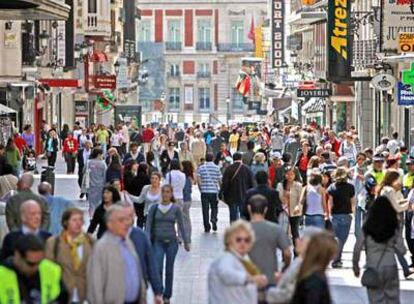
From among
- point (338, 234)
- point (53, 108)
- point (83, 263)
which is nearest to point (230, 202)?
point (338, 234)

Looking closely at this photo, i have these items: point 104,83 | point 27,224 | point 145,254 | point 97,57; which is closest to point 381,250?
→ point 145,254

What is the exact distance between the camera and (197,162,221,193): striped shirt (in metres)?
29.1

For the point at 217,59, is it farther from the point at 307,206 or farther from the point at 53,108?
the point at 307,206

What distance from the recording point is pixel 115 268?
13.2 metres

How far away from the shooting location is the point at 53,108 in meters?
69.7

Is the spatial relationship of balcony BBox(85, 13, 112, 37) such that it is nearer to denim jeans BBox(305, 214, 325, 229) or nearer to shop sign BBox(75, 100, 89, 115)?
shop sign BBox(75, 100, 89, 115)

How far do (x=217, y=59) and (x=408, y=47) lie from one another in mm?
120551

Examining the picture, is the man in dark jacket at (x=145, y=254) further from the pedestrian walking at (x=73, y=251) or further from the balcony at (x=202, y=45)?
the balcony at (x=202, y=45)

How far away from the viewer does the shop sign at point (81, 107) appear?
2889 inches

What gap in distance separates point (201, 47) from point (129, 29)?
4631 cm

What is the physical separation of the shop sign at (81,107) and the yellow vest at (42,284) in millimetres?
60820

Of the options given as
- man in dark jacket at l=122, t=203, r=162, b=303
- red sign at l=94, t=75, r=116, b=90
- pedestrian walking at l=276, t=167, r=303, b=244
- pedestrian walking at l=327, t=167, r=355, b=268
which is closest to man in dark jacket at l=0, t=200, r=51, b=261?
man in dark jacket at l=122, t=203, r=162, b=303

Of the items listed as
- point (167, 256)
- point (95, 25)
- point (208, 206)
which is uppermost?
point (95, 25)

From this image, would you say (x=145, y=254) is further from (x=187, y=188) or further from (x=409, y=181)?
(x=187, y=188)
